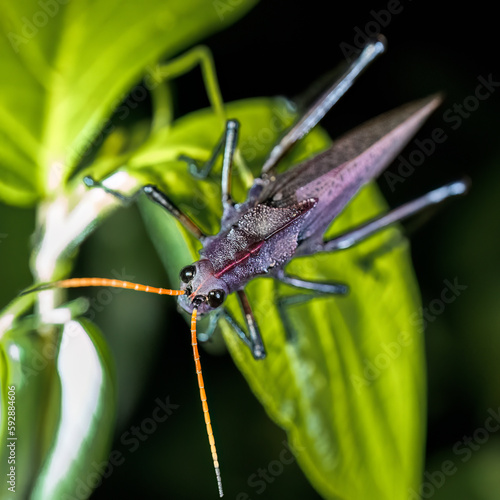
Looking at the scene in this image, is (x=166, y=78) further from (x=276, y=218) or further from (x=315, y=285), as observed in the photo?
(x=315, y=285)

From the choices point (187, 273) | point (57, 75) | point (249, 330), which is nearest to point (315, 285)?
point (249, 330)

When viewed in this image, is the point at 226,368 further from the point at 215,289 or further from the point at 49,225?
the point at 49,225

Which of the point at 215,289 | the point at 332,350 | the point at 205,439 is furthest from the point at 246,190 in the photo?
the point at 205,439

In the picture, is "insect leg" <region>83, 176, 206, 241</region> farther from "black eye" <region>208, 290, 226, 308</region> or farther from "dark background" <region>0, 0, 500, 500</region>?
"dark background" <region>0, 0, 500, 500</region>

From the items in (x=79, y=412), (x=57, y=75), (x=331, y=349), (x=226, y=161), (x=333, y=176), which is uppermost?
(x=57, y=75)

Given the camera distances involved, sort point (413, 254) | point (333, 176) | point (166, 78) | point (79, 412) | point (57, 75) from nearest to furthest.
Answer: point (79, 412) → point (57, 75) → point (333, 176) → point (166, 78) → point (413, 254)

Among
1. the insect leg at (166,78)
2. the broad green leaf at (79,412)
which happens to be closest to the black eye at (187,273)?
the broad green leaf at (79,412)
